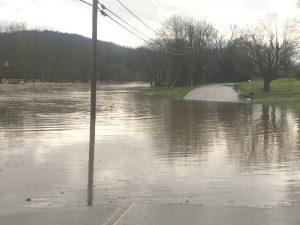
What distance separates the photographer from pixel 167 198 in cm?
830

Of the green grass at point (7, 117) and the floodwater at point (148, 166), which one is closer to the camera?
the floodwater at point (148, 166)

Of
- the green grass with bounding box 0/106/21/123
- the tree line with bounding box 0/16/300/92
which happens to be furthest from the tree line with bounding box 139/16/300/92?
the green grass with bounding box 0/106/21/123

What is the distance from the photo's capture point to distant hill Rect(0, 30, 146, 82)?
130250 millimetres

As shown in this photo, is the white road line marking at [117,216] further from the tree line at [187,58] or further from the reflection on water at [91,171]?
the tree line at [187,58]

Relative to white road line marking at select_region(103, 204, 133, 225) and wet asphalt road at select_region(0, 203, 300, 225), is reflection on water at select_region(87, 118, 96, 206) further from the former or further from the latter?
wet asphalt road at select_region(0, 203, 300, 225)

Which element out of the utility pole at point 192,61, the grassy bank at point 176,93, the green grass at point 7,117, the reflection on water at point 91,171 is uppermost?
the utility pole at point 192,61

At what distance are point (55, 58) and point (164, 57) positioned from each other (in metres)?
76.5

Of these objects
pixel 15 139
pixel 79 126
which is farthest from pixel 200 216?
pixel 79 126

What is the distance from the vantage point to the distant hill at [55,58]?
130250mm

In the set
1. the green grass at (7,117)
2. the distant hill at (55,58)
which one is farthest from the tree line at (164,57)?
the green grass at (7,117)

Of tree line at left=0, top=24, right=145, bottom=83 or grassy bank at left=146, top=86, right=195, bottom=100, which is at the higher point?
tree line at left=0, top=24, right=145, bottom=83

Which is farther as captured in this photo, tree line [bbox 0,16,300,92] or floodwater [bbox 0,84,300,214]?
tree line [bbox 0,16,300,92]

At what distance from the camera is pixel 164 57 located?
85688 millimetres

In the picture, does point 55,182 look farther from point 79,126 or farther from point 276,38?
point 276,38
